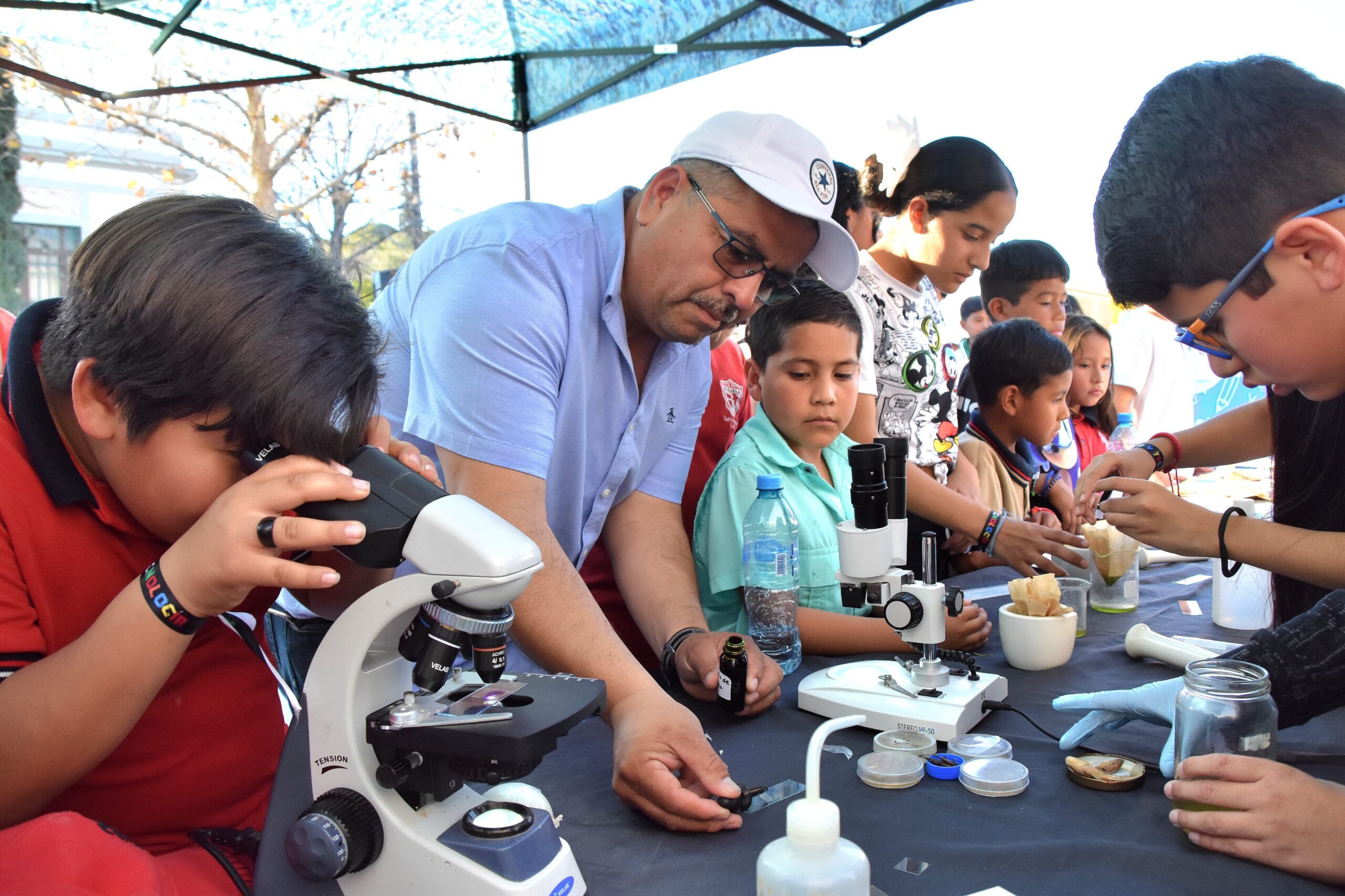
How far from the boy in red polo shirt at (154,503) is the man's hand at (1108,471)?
194 cm

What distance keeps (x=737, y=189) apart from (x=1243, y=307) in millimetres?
970

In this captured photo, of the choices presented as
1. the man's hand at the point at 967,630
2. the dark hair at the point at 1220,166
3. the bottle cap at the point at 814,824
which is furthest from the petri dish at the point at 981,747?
the dark hair at the point at 1220,166

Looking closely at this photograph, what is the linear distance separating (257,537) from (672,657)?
0.96 m

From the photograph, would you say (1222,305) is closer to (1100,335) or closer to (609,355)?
(609,355)

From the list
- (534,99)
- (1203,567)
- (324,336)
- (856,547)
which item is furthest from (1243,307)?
(534,99)

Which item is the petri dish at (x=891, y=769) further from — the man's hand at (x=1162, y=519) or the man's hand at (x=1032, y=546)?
Answer: the man's hand at (x=1032, y=546)

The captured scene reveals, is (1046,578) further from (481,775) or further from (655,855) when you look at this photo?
(481,775)

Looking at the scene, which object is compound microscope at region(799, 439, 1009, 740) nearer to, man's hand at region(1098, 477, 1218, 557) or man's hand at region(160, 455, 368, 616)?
man's hand at region(1098, 477, 1218, 557)

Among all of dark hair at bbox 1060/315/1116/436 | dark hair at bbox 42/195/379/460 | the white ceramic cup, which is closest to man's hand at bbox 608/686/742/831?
dark hair at bbox 42/195/379/460

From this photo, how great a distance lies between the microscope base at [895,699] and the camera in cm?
145

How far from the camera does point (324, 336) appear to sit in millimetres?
1064

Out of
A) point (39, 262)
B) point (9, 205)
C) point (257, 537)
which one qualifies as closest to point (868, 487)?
point (257, 537)

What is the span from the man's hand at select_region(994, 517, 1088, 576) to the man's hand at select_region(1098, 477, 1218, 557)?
0.42 metres

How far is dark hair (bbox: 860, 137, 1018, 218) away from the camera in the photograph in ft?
9.41
